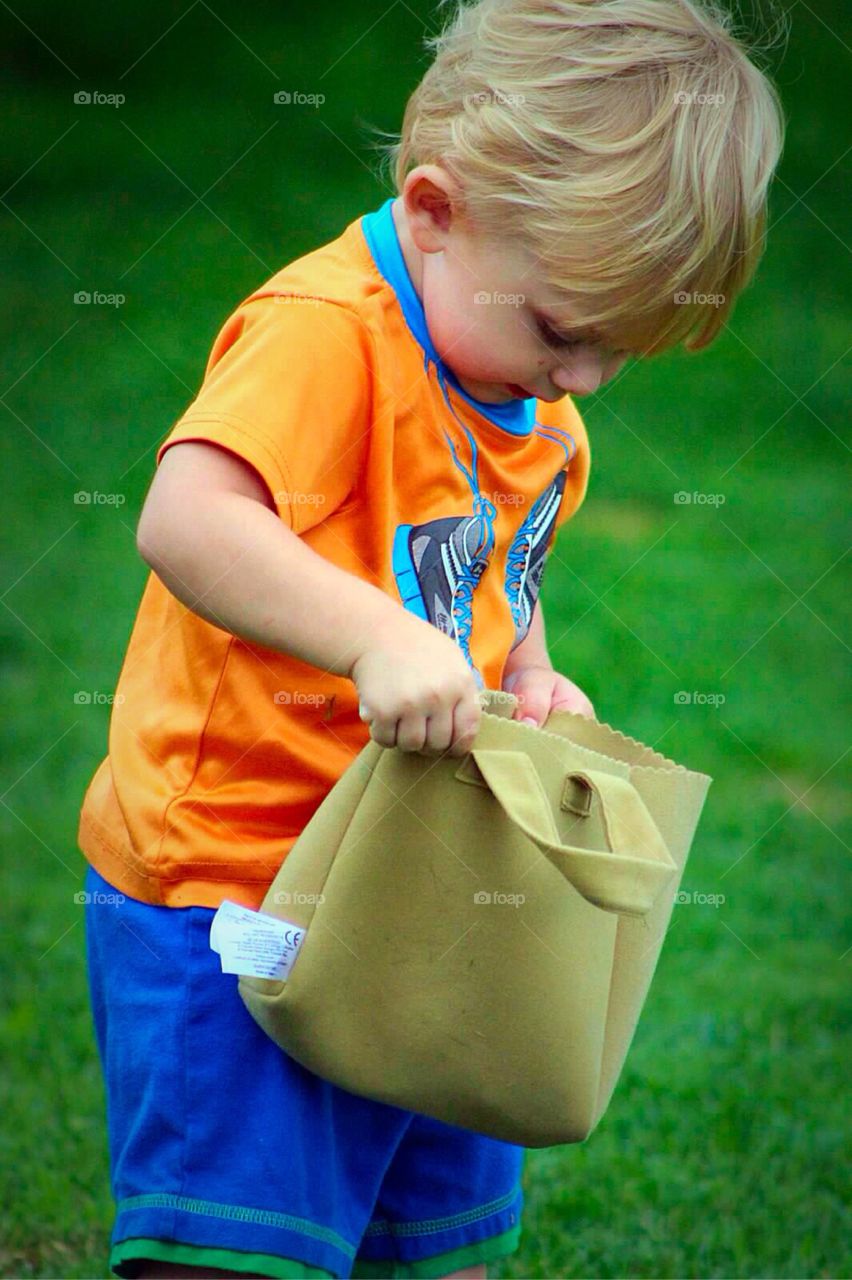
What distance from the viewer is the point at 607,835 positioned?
1227 mm

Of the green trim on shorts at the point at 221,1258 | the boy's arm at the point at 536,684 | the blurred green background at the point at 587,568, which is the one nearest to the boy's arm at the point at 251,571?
the boy's arm at the point at 536,684

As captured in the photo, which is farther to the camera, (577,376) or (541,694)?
(541,694)

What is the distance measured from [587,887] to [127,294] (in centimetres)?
402

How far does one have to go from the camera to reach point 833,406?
479 cm

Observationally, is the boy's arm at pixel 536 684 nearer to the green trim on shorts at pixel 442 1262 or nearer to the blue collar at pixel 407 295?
the blue collar at pixel 407 295

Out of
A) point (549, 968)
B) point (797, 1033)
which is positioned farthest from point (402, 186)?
point (797, 1033)

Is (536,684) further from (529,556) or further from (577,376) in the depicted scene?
(577,376)

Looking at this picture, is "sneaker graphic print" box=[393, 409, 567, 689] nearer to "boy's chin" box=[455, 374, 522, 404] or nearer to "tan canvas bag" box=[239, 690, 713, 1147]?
"boy's chin" box=[455, 374, 522, 404]

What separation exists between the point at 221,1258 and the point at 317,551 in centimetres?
57

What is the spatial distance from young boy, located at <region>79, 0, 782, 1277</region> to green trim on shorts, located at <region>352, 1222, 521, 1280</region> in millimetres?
180

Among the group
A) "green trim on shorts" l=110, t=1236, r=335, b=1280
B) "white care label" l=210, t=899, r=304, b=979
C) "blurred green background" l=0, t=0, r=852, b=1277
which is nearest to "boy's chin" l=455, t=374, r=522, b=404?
"white care label" l=210, t=899, r=304, b=979

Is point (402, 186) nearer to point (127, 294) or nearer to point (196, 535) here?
point (196, 535)

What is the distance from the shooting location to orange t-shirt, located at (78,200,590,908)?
1.30 meters

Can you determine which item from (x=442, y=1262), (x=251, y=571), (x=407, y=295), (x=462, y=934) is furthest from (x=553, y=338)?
(x=442, y=1262)
